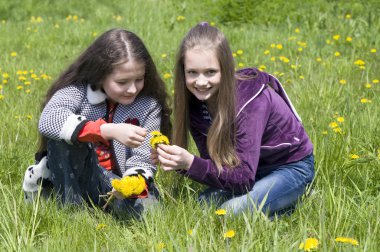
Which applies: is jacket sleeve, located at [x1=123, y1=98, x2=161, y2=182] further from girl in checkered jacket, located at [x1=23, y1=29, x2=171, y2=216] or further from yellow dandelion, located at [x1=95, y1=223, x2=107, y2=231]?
yellow dandelion, located at [x1=95, y1=223, x2=107, y2=231]

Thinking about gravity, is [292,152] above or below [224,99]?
below

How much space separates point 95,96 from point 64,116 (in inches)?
9.2

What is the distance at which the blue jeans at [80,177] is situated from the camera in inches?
100

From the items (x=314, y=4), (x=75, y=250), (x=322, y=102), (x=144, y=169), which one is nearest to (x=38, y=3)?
(x=314, y=4)

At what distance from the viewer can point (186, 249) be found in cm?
191

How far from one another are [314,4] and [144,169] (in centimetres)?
460

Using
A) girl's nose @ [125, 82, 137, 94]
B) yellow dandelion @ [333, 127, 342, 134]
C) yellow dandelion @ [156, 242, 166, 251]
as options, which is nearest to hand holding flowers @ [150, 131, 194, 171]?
girl's nose @ [125, 82, 137, 94]

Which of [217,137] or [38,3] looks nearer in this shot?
[217,137]

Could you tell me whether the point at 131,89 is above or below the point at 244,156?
above

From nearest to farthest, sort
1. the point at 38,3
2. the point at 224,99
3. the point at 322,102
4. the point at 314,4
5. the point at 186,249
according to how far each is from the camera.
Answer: the point at 186,249 < the point at 224,99 < the point at 322,102 < the point at 314,4 < the point at 38,3

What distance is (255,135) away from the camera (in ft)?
8.39

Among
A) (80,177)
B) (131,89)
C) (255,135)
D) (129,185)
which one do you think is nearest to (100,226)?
(129,185)

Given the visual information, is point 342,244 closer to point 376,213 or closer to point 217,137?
point 376,213

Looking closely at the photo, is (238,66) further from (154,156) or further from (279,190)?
(154,156)
